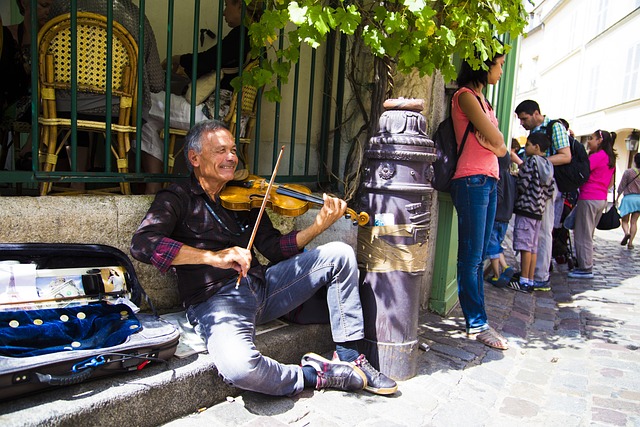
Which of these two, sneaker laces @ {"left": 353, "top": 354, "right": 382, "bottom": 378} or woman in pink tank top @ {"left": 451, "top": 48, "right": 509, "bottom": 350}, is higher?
woman in pink tank top @ {"left": 451, "top": 48, "right": 509, "bottom": 350}

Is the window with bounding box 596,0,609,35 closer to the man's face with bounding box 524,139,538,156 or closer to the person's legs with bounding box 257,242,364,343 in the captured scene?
the man's face with bounding box 524,139,538,156

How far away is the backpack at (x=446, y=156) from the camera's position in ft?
11.7

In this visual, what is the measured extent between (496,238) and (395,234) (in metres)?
2.84

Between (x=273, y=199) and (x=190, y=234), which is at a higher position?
(x=273, y=199)

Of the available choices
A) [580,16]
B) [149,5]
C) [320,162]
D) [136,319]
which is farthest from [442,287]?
[580,16]

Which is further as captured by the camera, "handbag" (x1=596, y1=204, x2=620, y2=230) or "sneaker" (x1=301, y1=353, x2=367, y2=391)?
"handbag" (x1=596, y1=204, x2=620, y2=230)

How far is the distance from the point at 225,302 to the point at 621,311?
153 inches

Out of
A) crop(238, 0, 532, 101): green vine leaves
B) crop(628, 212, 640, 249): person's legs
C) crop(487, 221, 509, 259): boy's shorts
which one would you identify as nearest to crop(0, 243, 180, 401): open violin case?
crop(238, 0, 532, 101): green vine leaves

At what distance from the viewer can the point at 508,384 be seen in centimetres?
306

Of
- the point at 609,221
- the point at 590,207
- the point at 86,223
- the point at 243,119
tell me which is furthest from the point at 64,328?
the point at 609,221

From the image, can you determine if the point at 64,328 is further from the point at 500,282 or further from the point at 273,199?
the point at 500,282

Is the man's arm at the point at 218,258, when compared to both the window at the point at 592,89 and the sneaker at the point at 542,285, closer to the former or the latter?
the sneaker at the point at 542,285

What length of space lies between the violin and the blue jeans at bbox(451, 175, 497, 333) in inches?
37.0

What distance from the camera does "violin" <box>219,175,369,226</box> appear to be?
2.82 meters
